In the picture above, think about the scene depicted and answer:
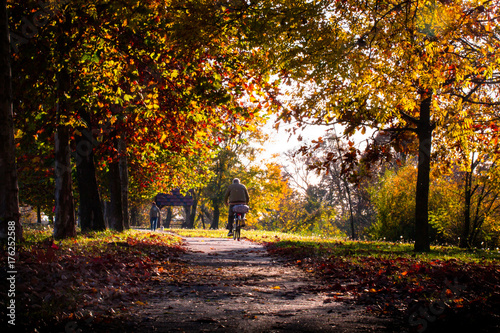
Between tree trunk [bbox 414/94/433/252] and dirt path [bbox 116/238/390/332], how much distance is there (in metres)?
6.59

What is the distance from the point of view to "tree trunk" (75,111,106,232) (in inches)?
550

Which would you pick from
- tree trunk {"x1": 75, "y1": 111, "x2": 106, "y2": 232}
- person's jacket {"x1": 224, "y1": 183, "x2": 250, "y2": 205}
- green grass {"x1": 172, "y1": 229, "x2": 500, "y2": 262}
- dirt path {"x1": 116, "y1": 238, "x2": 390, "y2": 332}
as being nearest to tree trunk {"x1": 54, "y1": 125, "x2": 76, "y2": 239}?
tree trunk {"x1": 75, "y1": 111, "x2": 106, "y2": 232}

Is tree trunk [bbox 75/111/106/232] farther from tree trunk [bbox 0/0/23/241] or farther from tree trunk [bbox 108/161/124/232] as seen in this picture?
tree trunk [bbox 0/0/23/241]

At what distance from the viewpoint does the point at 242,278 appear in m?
7.63

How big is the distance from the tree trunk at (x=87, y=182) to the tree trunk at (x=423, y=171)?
10.4 metres

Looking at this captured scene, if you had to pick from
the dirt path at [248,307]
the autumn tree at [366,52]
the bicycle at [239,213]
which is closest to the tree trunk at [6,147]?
the dirt path at [248,307]

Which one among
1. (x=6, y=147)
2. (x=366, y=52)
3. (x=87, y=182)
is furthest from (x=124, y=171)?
(x=366, y=52)

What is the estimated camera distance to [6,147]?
23.8 ft

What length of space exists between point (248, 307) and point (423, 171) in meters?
9.73

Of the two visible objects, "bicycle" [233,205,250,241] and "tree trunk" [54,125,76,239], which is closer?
"tree trunk" [54,125,76,239]

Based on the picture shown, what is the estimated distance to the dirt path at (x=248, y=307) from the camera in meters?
4.24

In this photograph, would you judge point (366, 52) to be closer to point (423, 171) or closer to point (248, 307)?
point (248, 307)

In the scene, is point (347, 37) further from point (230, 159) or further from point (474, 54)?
point (230, 159)

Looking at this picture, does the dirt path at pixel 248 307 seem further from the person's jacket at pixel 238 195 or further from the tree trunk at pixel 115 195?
the tree trunk at pixel 115 195
